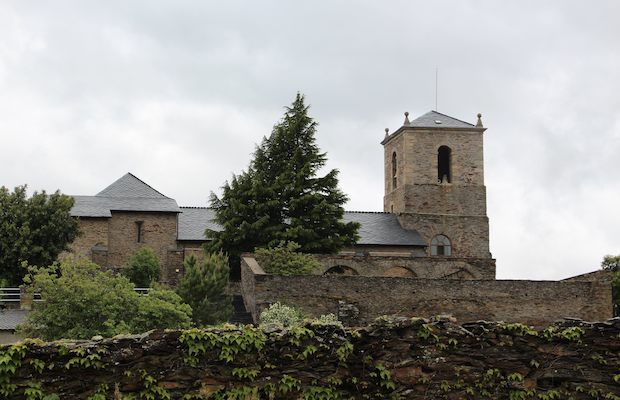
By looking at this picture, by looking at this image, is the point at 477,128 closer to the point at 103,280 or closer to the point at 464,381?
the point at 103,280

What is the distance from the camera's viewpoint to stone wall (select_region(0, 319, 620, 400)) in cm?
1159

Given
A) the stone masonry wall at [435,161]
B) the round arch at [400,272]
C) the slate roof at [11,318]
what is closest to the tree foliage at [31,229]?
the slate roof at [11,318]

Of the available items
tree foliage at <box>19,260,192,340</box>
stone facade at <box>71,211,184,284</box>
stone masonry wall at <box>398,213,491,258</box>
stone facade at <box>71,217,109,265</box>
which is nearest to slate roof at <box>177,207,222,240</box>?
stone facade at <box>71,211,184,284</box>

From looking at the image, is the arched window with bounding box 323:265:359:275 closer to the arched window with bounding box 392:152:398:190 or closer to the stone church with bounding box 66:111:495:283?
the stone church with bounding box 66:111:495:283

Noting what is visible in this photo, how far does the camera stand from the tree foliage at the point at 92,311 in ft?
101

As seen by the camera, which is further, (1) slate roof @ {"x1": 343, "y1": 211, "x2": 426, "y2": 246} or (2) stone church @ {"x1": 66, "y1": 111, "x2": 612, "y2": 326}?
(1) slate roof @ {"x1": 343, "y1": 211, "x2": 426, "y2": 246}

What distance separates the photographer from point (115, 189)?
177 feet

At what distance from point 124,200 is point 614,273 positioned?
83.0ft

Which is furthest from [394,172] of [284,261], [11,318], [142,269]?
[11,318]

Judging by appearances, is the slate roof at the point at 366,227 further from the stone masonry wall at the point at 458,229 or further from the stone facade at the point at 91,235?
the stone facade at the point at 91,235

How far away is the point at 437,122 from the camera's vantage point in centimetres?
6162

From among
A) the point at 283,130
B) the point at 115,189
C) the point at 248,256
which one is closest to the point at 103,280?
the point at 248,256

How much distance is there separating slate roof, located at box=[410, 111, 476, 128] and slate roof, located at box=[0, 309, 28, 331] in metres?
30.3

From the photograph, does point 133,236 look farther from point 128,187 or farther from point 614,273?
point 614,273
